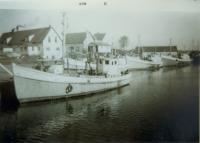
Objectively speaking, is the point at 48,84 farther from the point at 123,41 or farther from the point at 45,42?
the point at 123,41

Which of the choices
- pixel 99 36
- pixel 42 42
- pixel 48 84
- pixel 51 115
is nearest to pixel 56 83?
pixel 48 84

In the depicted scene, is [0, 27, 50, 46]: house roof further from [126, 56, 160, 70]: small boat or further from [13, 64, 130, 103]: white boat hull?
[126, 56, 160, 70]: small boat

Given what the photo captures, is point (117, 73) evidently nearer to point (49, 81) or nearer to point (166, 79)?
point (166, 79)

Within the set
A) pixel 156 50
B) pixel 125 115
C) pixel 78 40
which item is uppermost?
pixel 78 40

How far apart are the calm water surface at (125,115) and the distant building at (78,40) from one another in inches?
19.8

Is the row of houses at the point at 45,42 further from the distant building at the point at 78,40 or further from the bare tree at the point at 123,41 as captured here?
the bare tree at the point at 123,41

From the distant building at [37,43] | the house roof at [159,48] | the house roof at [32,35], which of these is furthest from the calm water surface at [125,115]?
the house roof at [32,35]

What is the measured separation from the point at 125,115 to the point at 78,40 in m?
0.85

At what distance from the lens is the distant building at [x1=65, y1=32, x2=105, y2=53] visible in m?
2.97

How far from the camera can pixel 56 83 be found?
298cm

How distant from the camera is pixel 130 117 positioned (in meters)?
3.03

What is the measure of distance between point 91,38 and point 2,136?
1.20 metres

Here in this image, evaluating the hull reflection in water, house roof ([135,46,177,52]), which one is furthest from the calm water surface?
house roof ([135,46,177,52])

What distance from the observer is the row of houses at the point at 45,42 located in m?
2.87
